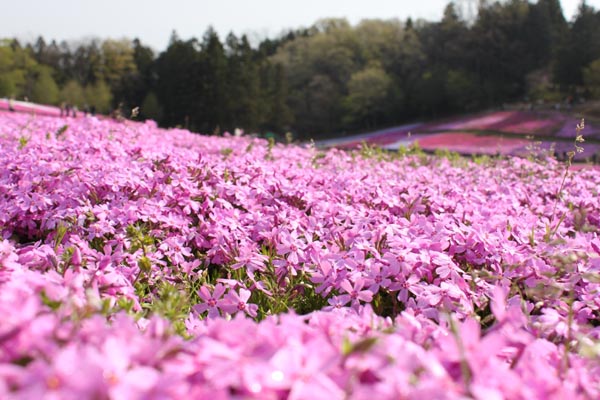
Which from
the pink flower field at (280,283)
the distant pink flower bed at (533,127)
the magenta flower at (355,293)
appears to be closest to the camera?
the pink flower field at (280,283)

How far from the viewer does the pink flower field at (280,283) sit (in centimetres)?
112

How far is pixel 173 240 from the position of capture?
11.4 feet

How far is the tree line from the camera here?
41.1 m

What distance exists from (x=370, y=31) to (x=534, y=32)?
19904 mm

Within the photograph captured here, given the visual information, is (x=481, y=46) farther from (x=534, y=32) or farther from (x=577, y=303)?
(x=577, y=303)

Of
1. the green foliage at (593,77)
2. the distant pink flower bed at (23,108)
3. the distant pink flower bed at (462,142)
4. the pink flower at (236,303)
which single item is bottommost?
the distant pink flower bed at (462,142)

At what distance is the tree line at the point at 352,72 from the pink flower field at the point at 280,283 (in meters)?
34.9

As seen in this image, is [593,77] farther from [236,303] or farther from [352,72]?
[236,303]

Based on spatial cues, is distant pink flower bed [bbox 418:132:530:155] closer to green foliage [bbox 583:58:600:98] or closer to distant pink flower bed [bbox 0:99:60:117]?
green foliage [bbox 583:58:600:98]

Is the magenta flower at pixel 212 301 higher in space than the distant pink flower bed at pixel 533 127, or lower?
higher

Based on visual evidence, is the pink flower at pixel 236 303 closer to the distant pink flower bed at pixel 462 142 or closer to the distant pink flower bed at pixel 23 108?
the distant pink flower bed at pixel 23 108

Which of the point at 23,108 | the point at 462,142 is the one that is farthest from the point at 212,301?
the point at 462,142

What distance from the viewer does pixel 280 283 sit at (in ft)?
10.2

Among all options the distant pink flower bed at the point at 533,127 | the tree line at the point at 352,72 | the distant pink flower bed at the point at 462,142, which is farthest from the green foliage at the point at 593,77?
the distant pink flower bed at the point at 462,142
